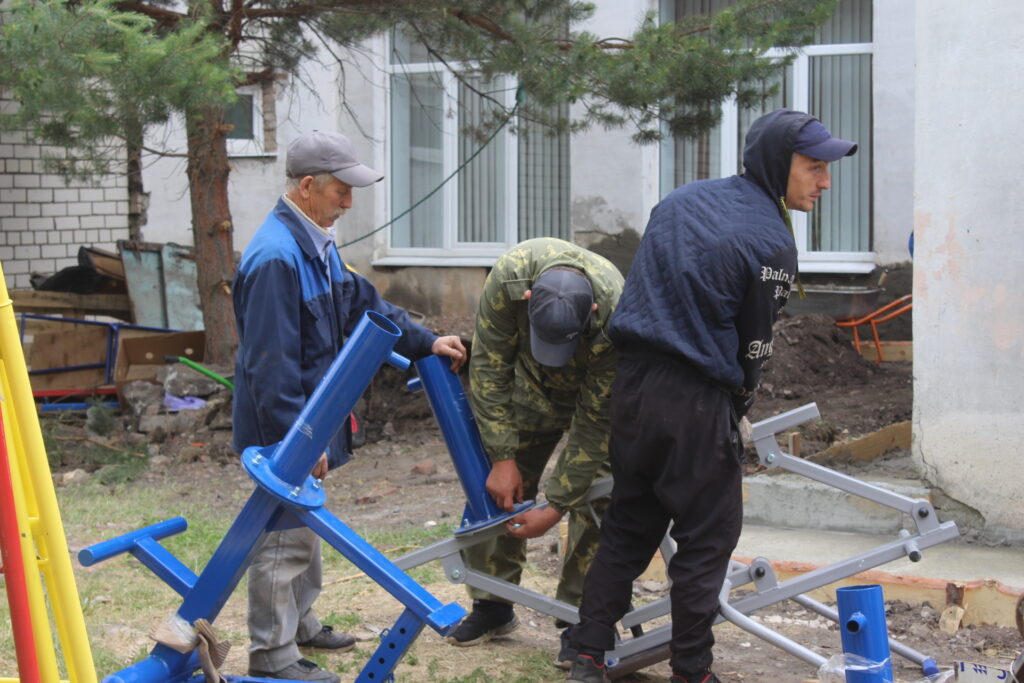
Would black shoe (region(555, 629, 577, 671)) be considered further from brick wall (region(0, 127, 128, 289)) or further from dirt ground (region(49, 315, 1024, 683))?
brick wall (region(0, 127, 128, 289))

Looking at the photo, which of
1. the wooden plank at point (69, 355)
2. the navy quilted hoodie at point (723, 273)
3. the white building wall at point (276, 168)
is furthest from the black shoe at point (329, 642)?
the white building wall at point (276, 168)

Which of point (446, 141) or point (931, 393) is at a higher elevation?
point (446, 141)

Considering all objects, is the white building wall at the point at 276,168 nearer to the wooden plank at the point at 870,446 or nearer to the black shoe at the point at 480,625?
the wooden plank at the point at 870,446

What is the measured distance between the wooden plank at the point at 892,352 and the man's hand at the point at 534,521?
20.0ft

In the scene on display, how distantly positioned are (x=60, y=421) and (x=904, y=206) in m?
7.08

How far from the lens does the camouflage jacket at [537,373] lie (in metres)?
3.51

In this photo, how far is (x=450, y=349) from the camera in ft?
11.8

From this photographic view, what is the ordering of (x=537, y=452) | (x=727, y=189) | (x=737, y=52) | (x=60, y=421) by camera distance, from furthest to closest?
(x=60, y=421) < (x=737, y=52) < (x=537, y=452) < (x=727, y=189)

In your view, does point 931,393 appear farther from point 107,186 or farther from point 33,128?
point 107,186

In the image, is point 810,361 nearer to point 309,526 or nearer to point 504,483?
point 504,483

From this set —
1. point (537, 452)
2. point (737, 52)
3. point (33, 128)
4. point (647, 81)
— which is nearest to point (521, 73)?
point (647, 81)

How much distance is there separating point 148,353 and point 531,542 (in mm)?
4916

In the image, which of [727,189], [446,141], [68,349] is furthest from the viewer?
[446,141]

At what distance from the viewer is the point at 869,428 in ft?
22.0
